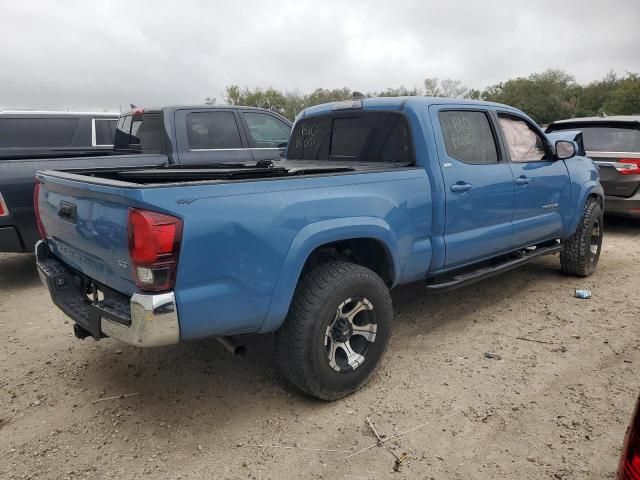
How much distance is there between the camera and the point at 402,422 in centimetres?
285

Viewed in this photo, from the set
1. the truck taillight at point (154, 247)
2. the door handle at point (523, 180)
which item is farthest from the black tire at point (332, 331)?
the door handle at point (523, 180)

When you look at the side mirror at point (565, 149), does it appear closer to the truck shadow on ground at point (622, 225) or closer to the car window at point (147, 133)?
the truck shadow on ground at point (622, 225)

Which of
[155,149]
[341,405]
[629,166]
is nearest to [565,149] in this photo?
[629,166]

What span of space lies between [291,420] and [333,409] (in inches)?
10.4

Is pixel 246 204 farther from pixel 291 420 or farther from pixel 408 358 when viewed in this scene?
pixel 408 358

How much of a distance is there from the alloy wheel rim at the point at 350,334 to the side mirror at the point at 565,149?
2.88 m

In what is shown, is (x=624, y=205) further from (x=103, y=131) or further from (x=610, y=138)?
(x=103, y=131)

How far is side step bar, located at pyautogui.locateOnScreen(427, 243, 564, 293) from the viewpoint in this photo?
3718 mm

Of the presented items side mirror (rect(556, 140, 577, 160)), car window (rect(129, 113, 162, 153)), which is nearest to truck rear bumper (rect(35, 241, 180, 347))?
car window (rect(129, 113, 162, 153))

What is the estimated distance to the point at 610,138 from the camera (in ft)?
24.8

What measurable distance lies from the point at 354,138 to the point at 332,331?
1768mm

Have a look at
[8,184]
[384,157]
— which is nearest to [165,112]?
[8,184]

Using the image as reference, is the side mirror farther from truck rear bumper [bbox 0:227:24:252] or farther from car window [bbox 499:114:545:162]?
truck rear bumper [bbox 0:227:24:252]

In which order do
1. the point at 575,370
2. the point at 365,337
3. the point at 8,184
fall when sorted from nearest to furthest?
the point at 365,337 < the point at 575,370 < the point at 8,184
